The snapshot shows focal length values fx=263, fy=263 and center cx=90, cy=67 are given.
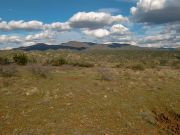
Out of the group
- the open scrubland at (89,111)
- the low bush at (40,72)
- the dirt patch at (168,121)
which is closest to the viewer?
the open scrubland at (89,111)

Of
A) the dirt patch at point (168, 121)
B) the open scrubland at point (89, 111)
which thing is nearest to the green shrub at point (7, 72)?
the open scrubland at point (89, 111)

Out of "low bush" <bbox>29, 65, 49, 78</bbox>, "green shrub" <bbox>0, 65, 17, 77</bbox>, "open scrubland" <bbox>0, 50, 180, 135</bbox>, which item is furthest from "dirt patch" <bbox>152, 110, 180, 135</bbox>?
"green shrub" <bbox>0, 65, 17, 77</bbox>

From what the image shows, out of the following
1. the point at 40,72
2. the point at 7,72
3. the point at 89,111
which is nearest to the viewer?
the point at 89,111

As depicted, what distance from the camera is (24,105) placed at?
14758mm

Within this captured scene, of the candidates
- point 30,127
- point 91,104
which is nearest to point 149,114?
point 91,104

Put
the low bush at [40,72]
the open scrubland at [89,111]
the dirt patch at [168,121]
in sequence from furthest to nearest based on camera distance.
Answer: the low bush at [40,72], the dirt patch at [168,121], the open scrubland at [89,111]

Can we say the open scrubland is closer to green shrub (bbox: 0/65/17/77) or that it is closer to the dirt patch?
the dirt patch

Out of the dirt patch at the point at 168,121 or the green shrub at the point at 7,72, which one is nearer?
the dirt patch at the point at 168,121

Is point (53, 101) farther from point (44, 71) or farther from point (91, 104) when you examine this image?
point (44, 71)

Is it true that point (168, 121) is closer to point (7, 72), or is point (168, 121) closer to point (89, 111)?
point (89, 111)

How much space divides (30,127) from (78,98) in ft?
18.9

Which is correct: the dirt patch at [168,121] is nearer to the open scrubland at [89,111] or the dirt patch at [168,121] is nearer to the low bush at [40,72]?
the open scrubland at [89,111]

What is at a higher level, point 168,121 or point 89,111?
point 89,111

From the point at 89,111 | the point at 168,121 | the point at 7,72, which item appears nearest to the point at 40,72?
the point at 7,72
